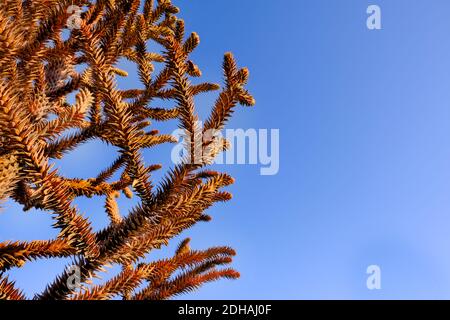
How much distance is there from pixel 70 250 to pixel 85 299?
42 cm

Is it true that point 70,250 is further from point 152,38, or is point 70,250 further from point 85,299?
point 152,38

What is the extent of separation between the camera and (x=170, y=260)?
260 cm

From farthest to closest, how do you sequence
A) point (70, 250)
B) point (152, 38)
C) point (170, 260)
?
point (152, 38)
point (170, 260)
point (70, 250)

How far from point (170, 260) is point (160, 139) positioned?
1353mm

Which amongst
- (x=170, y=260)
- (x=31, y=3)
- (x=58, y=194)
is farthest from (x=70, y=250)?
(x=31, y=3)

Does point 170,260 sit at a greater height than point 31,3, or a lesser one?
lesser

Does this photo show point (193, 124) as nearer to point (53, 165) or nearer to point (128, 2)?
point (53, 165)

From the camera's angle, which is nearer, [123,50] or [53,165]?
[53,165]

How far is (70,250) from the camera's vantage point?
2020 mm
